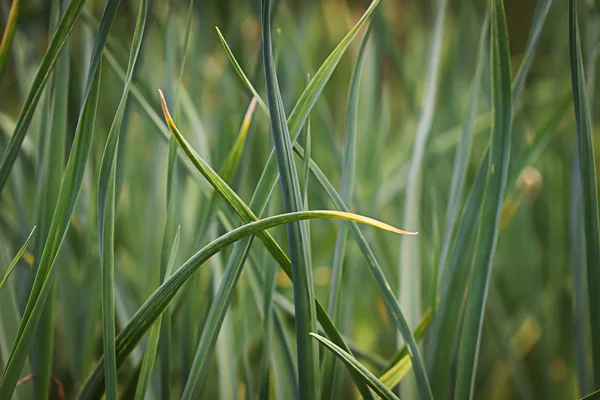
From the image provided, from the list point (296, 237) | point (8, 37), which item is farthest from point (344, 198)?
point (8, 37)

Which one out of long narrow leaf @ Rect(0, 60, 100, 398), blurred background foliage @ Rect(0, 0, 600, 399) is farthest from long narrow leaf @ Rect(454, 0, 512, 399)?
long narrow leaf @ Rect(0, 60, 100, 398)

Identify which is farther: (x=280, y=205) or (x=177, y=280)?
(x=280, y=205)

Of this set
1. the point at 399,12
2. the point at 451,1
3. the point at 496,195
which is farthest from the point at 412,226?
the point at 399,12

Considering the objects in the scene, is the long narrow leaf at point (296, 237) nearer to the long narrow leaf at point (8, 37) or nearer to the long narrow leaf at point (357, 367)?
the long narrow leaf at point (357, 367)

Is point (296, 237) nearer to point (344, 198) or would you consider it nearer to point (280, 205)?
point (344, 198)

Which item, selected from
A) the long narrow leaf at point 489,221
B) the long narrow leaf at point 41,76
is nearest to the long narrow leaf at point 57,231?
the long narrow leaf at point 41,76

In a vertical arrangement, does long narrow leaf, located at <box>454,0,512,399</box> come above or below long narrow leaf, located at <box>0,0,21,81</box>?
below

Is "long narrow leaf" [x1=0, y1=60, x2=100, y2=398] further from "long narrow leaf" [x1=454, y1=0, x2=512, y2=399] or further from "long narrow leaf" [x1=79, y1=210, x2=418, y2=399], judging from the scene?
"long narrow leaf" [x1=454, y1=0, x2=512, y2=399]

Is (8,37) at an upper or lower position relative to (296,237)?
upper
